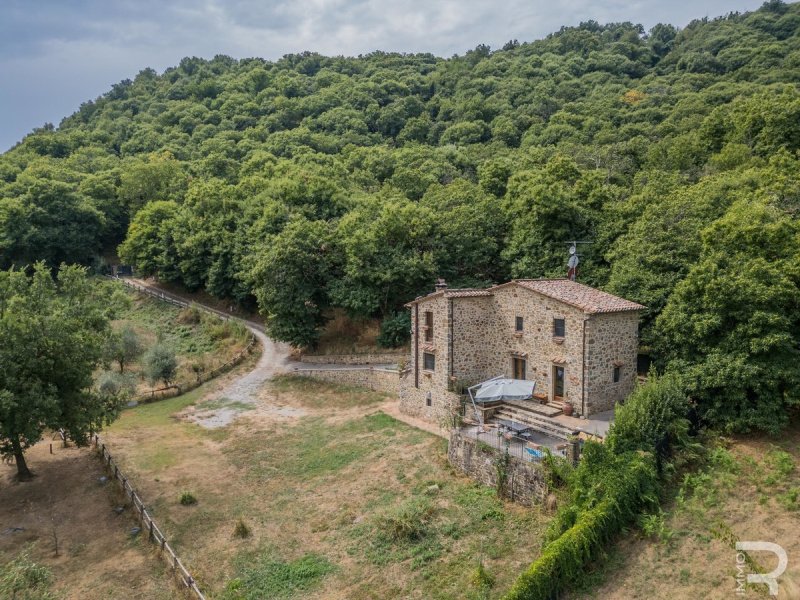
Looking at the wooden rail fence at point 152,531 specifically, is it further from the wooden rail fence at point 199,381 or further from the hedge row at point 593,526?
the hedge row at point 593,526

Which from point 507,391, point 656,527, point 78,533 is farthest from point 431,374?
point 78,533

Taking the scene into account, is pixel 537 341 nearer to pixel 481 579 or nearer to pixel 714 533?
pixel 714 533

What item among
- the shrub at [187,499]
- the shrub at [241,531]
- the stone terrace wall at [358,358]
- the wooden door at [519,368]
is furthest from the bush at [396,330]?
the shrub at [241,531]

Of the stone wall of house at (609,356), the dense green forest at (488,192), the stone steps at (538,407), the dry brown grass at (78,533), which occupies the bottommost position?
the dry brown grass at (78,533)

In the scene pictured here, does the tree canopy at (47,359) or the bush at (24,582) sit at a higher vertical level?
the tree canopy at (47,359)

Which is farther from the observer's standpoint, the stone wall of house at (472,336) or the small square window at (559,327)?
the stone wall of house at (472,336)

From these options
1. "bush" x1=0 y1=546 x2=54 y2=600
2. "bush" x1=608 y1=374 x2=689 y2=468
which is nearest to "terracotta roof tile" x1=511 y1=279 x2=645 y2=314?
"bush" x1=608 y1=374 x2=689 y2=468
